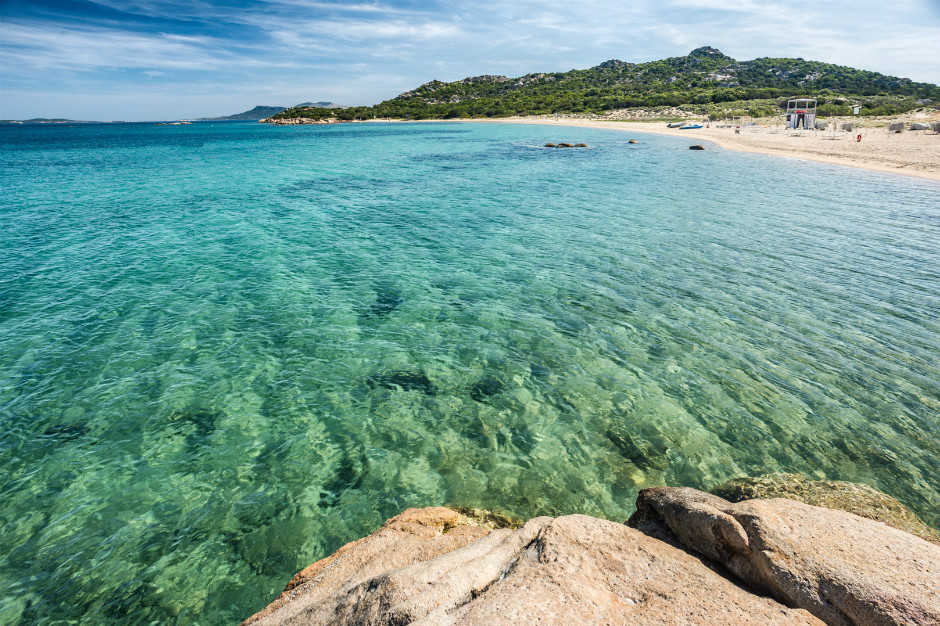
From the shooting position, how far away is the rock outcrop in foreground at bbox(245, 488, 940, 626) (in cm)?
281

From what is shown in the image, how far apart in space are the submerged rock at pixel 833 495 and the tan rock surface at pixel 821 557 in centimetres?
126

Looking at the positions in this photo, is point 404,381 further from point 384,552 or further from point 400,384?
point 384,552

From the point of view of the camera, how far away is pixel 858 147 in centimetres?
4122

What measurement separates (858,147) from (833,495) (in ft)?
171

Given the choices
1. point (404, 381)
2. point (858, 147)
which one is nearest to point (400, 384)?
point (404, 381)

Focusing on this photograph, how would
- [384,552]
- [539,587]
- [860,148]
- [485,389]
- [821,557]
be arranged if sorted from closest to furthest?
[539,587], [821,557], [384,552], [485,389], [860,148]

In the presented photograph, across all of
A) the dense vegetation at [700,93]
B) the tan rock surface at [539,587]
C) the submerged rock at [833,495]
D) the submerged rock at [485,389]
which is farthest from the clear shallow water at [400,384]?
the dense vegetation at [700,93]

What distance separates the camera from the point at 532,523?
3945 millimetres

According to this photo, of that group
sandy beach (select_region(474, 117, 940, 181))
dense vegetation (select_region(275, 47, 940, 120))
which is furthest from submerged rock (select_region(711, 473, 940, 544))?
dense vegetation (select_region(275, 47, 940, 120))

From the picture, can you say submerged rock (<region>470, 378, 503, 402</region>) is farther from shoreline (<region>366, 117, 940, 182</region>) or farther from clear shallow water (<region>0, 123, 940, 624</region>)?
shoreline (<region>366, 117, 940, 182</region>)

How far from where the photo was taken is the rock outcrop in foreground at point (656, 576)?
281 cm

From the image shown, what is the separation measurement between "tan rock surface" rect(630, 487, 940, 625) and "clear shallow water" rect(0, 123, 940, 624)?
2099mm

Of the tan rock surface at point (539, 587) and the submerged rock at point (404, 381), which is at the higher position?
the tan rock surface at point (539, 587)

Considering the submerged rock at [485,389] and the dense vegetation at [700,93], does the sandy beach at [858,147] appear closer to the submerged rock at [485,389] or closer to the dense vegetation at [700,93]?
the dense vegetation at [700,93]
